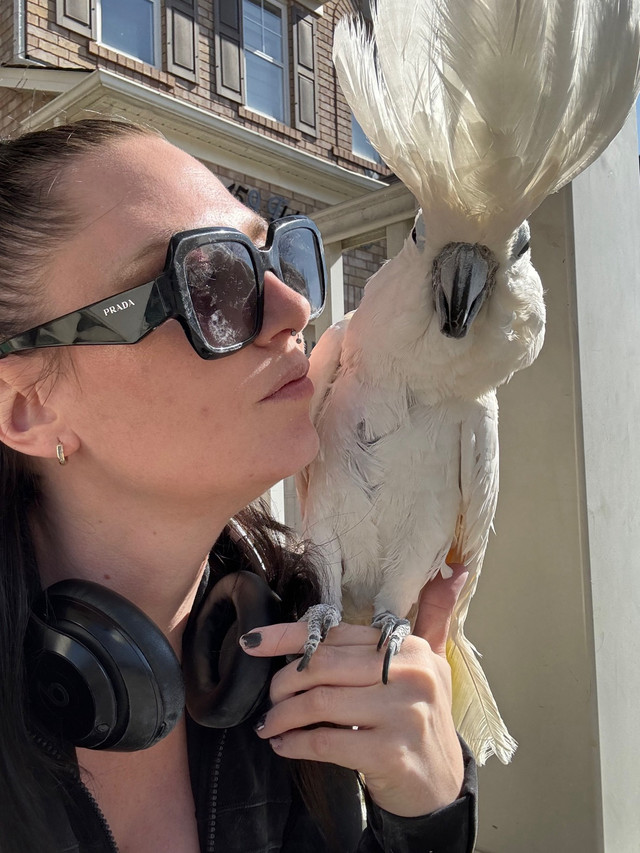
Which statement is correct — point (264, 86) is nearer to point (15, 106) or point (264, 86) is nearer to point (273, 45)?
point (273, 45)

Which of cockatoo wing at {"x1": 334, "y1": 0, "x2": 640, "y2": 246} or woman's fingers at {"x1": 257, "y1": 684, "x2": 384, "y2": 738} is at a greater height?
cockatoo wing at {"x1": 334, "y1": 0, "x2": 640, "y2": 246}

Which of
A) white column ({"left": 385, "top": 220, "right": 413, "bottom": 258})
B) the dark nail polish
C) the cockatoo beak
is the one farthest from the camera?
white column ({"left": 385, "top": 220, "right": 413, "bottom": 258})

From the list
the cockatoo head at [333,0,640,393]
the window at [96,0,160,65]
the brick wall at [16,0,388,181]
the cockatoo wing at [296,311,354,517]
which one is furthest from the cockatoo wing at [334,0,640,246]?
the window at [96,0,160,65]

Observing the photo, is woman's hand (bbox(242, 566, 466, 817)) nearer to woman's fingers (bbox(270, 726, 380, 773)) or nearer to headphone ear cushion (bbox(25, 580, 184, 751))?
woman's fingers (bbox(270, 726, 380, 773))

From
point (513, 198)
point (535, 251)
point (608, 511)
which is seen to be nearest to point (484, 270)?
point (513, 198)

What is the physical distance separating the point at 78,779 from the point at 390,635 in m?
0.41

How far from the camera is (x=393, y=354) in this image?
1.16 m

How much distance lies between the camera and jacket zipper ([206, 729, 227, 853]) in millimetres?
872

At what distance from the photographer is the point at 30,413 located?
33.8 inches

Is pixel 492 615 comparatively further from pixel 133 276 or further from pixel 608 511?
pixel 133 276

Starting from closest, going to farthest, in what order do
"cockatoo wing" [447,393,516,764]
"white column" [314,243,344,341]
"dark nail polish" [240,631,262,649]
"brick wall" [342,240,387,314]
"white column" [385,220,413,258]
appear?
"dark nail polish" [240,631,262,649], "cockatoo wing" [447,393,516,764], "white column" [385,220,413,258], "white column" [314,243,344,341], "brick wall" [342,240,387,314]

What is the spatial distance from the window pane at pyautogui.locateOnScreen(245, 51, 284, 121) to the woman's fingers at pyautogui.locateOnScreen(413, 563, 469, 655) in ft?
19.6

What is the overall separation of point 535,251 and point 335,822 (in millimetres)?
1263

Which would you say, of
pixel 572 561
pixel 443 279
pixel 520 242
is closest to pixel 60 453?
pixel 443 279
